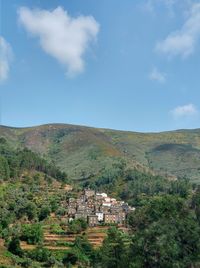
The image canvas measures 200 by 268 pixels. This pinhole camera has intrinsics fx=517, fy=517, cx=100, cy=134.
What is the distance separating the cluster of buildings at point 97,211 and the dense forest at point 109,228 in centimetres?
271

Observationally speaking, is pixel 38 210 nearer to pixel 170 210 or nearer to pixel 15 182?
pixel 15 182

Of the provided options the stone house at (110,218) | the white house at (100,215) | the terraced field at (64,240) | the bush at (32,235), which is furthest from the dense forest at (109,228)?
the stone house at (110,218)

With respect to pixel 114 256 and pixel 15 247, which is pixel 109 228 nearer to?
pixel 15 247

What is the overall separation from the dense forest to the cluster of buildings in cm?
271

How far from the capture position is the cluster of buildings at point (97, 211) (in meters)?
102

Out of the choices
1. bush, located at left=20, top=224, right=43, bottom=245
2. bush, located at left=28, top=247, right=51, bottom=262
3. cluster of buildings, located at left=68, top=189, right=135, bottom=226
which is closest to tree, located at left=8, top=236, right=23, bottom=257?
bush, located at left=28, top=247, right=51, bottom=262

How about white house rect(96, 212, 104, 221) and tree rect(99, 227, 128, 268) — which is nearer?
tree rect(99, 227, 128, 268)

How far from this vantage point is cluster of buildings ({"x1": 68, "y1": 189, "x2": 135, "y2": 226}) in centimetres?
10194

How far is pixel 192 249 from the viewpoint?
145 ft

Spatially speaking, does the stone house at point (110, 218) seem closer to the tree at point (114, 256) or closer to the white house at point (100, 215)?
the white house at point (100, 215)

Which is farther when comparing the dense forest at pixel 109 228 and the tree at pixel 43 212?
the tree at pixel 43 212

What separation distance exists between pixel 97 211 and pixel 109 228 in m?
29.9

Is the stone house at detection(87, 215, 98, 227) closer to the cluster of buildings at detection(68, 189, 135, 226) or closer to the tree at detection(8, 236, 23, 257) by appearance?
the cluster of buildings at detection(68, 189, 135, 226)

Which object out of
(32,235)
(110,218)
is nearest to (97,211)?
(110,218)
